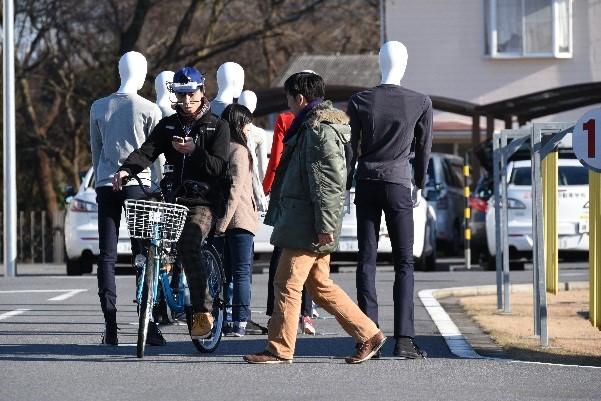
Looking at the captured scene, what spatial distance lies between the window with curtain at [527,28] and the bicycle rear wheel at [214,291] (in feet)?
93.7

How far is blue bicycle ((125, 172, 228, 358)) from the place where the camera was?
970 cm

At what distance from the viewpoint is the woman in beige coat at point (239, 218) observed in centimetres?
1147

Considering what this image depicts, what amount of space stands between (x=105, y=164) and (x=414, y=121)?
2.20 metres

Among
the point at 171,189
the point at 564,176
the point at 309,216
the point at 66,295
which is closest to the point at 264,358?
the point at 309,216

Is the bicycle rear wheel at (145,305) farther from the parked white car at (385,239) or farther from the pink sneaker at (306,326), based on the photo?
the parked white car at (385,239)

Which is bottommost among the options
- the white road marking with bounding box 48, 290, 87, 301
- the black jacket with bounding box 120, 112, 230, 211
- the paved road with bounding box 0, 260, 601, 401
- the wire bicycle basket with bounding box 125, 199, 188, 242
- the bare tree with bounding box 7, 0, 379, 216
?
the paved road with bounding box 0, 260, 601, 401

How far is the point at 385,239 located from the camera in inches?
791

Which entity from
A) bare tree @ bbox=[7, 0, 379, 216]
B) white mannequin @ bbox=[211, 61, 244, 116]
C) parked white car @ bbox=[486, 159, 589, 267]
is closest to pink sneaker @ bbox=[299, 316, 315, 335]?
white mannequin @ bbox=[211, 61, 244, 116]

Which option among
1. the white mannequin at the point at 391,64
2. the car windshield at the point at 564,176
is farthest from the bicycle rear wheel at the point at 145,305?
the car windshield at the point at 564,176

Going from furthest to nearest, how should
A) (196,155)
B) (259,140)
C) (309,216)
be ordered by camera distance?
1. (259,140)
2. (196,155)
3. (309,216)

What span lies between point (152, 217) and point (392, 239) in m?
1.52

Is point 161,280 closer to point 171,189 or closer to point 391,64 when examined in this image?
point 171,189

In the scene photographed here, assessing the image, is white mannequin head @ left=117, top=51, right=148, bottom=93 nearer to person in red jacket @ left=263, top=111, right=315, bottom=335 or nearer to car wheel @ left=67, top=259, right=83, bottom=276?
person in red jacket @ left=263, top=111, right=315, bottom=335

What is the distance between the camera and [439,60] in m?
38.4
